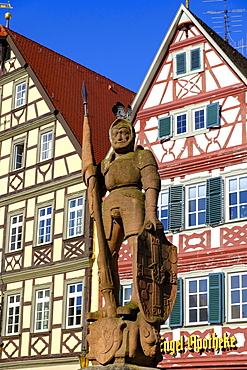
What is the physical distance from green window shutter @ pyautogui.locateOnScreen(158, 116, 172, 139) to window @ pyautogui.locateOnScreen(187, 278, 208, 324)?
390 cm

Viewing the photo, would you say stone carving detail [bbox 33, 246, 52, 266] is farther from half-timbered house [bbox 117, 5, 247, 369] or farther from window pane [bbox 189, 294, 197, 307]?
window pane [bbox 189, 294, 197, 307]

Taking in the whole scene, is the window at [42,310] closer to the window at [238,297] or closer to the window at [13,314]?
the window at [13,314]

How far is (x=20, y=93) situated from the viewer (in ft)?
78.9

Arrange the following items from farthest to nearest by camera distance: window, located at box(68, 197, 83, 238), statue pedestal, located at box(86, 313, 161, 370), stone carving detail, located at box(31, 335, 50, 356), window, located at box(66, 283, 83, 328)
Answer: window, located at box(68, 197, 83, 238)
stone carving detail, located at box(31, 335, 50, 356)
window, located at box(66, 283, 83, 328)
statue pedestal, located at box(86, 313, 161, 370)

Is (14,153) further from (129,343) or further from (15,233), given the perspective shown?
(129,343)

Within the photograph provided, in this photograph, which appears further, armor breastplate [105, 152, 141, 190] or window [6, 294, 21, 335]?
window [6, 294, 21, 335]

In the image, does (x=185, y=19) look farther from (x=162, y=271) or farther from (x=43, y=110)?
(x=162, y=271)

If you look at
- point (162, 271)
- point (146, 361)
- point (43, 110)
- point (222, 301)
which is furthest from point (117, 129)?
point (43, 110)

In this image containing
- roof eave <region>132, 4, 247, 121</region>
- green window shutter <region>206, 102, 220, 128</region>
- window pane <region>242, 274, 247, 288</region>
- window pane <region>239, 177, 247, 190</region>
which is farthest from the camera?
roof eave <region>132, 4, 247, 121</region>

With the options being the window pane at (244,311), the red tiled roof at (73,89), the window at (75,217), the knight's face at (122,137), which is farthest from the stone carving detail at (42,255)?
the knight's face at (122,137)

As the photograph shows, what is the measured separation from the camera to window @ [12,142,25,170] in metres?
23.6

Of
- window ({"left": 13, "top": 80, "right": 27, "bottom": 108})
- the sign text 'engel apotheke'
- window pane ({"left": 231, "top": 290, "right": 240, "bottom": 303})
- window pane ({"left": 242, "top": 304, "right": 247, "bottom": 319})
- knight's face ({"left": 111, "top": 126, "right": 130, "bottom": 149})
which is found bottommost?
the sign text 'engel apotheke'

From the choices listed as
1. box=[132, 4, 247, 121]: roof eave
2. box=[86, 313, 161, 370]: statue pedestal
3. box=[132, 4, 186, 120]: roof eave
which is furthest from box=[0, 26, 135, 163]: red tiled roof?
box=[86, 313, 161, 370]: statue pedestal

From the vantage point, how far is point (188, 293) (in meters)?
17.6
